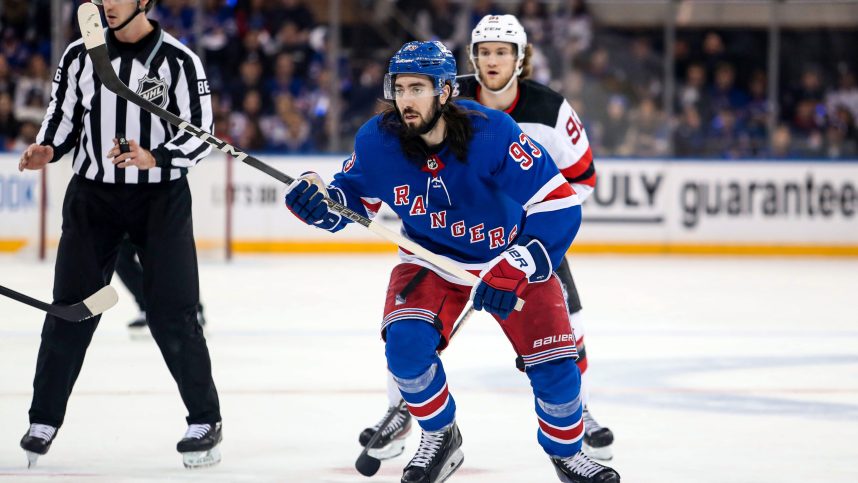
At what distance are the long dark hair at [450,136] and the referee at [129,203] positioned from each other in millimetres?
613

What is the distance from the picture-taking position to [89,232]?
3404 mm

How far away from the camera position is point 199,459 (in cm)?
342

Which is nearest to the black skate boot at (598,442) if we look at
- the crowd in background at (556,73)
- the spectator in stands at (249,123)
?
the crowd in background at (556,73)

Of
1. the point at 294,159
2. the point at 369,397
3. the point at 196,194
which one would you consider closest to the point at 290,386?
the point at 369,397

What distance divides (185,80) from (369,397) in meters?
1.43

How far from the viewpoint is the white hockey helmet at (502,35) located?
3781 millimetres

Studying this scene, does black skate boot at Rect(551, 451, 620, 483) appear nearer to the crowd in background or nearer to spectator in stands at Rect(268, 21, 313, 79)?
the crowd in background

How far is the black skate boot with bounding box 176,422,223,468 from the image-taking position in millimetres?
3398

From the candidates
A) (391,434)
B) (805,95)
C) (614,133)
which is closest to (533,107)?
(391,434)

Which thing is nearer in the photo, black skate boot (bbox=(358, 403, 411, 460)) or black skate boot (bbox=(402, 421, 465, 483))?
black skate boot (bbox=(402, 421, 465, 483))

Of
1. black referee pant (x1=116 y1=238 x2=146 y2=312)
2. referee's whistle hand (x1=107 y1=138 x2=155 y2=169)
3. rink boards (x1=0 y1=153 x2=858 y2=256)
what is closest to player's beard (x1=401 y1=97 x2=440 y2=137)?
referee's whistle hand (x1=107 y1=138 x2=155 y2=169)

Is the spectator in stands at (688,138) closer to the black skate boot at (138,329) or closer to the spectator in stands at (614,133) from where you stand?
the spectator in stands at (614,133)

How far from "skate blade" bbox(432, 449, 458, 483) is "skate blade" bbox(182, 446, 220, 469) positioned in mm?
640

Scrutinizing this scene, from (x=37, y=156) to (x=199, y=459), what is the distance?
2.87 feet
